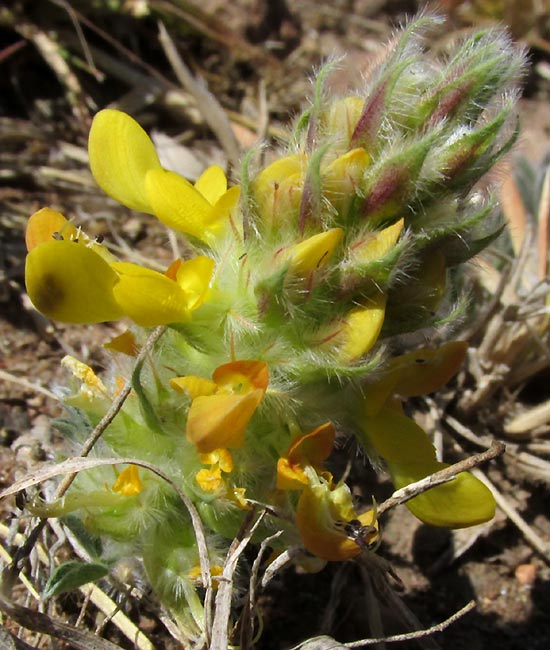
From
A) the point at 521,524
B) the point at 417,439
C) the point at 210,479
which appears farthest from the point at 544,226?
the point at 210,479

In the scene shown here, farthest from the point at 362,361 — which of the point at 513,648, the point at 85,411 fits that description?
the point at 513,648

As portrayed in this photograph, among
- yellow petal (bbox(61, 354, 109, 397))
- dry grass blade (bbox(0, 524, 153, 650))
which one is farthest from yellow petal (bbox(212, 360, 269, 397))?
dry grass blade (bbox(0, 524, 153, 650))

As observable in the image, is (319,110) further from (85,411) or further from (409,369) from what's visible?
(85,411)

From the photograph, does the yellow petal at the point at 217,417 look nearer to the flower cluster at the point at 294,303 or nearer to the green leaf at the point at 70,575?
the flower cluster at the point at 294,303

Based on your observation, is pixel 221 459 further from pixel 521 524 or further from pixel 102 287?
pixel 521 524

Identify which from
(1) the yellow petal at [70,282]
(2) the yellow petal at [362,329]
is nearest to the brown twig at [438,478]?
(2) the yellow petal at [362,329]

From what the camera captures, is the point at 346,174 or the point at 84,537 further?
the point at 84,537
